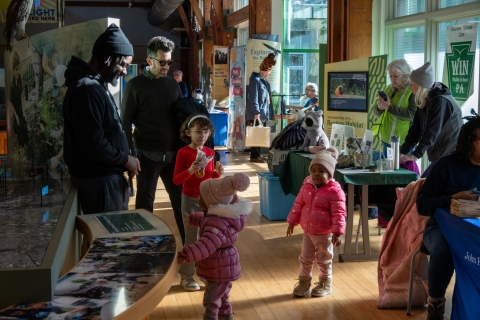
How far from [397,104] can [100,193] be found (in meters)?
3.37

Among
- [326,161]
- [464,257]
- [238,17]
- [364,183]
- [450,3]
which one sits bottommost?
[464,257]

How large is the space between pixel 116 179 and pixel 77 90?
1.83 ft

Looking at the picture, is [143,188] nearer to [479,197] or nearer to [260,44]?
[479,197]

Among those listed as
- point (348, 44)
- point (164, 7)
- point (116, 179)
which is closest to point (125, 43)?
point (116, 179)

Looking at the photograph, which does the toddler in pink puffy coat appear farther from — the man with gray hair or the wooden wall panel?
the wooden wall panel

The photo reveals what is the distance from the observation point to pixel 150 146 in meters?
4.93

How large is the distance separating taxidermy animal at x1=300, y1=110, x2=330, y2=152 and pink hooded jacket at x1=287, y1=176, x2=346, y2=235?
79.1 inches

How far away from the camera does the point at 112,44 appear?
12.5 ft

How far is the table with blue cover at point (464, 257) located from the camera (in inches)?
131

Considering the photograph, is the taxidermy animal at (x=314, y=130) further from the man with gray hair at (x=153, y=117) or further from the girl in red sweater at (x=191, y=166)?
the girl in red sweater at (x=191, y=166)

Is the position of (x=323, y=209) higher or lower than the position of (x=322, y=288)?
higher

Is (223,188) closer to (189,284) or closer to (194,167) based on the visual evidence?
(194,167)

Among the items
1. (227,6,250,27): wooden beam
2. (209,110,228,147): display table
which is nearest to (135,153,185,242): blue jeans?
(227,6,250,27): wooden beam

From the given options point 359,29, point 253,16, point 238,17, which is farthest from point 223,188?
point 238,17
